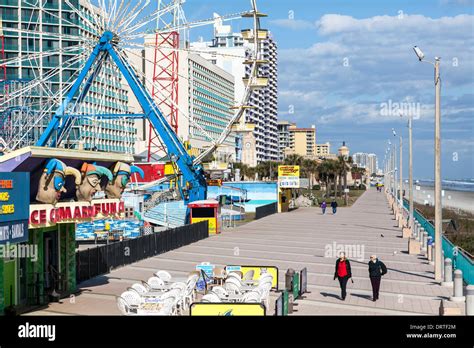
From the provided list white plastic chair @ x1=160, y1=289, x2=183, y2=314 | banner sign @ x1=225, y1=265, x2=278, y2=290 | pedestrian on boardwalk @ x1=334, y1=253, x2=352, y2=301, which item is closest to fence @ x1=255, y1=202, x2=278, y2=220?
banner sign @ x1=225, y1=265, x2=278, y2=290

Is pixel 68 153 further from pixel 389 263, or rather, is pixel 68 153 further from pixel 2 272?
pixel 389 263

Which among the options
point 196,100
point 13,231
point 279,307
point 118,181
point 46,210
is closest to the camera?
point 279,307

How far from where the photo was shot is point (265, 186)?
9562cm

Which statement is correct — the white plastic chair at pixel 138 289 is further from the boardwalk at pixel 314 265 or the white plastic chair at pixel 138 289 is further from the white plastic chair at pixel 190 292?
the white plastic chair at pixel 190 292

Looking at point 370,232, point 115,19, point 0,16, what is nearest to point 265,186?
point 0,16

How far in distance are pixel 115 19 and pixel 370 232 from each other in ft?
69.8

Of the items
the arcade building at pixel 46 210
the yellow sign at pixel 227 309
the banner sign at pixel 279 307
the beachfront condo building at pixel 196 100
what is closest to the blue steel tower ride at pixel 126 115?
the arcade building at pixel 46 210

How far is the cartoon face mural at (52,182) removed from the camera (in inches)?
803

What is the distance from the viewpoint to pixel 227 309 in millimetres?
16281

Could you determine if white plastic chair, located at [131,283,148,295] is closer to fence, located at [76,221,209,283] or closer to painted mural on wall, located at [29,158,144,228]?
painted mural on wall, located at [29,158,144,228]

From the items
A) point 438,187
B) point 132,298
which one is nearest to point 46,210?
point 132,298

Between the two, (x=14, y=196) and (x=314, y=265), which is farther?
(x=314, y=265)

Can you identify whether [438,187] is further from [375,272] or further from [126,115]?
[126,115]

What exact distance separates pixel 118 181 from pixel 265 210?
48161 mm
